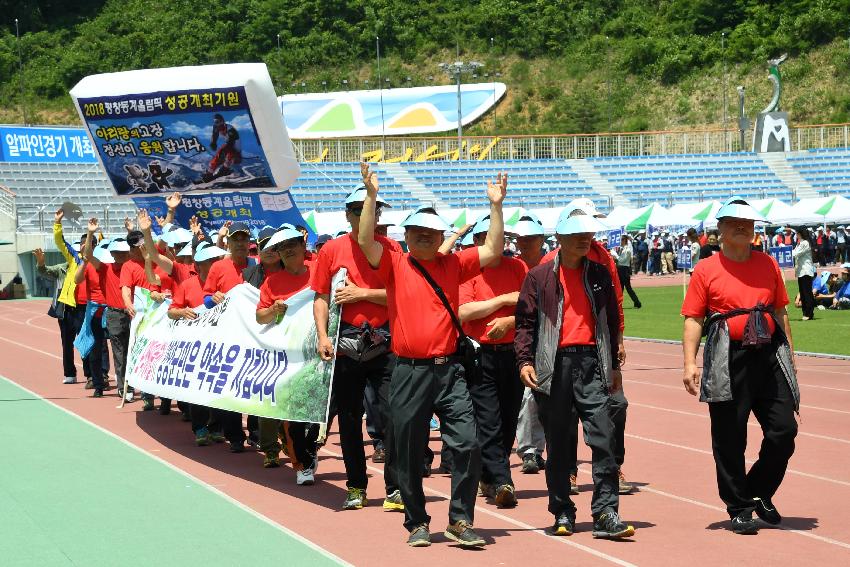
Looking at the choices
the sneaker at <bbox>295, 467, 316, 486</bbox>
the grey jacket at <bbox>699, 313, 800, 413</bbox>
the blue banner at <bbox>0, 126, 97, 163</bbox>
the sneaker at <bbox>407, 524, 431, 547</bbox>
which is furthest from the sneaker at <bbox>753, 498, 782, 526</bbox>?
the blue banner at <bbox>0, 126, 97, 163</bbox>

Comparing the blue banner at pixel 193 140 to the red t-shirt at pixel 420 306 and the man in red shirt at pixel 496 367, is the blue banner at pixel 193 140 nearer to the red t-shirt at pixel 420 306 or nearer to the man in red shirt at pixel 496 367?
the man in red shirt at pixel 496 367

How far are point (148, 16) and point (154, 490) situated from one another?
8691 centimetres

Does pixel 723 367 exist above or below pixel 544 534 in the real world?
above

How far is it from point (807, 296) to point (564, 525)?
18.2 meters

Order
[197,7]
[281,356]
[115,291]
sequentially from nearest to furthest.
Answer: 1. [281,356]
2. [115,291]
3. [197,7]

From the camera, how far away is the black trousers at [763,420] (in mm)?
7797

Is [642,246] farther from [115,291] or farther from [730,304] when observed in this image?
[730,304]

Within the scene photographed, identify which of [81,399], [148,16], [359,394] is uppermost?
[148,16]

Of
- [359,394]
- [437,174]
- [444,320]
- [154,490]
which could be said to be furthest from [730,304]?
[437,174]

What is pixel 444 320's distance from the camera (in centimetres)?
768

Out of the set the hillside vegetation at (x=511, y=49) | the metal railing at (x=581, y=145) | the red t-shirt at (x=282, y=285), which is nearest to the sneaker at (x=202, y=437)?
the red t-shirt at (x=282, y=285)

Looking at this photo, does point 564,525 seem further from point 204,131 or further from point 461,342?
point 204,131

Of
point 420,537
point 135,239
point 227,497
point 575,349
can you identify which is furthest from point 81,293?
point 575,349

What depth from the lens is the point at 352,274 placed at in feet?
28.4
